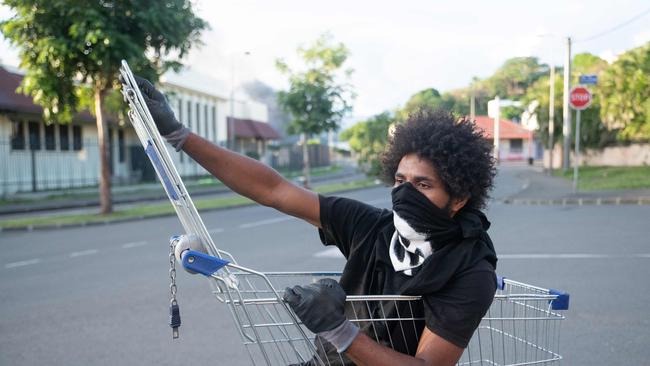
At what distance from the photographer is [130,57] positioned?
14906 millimetres

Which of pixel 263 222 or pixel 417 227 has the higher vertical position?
pixel 417 227

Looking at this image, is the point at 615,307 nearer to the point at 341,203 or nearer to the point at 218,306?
the point at 218,306

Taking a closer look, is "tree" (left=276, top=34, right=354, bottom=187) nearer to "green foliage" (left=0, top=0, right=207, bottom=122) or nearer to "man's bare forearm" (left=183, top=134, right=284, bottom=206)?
"green foliage" (left=0, top=0, right=207, bottom=122)

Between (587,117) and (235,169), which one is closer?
(235,169)

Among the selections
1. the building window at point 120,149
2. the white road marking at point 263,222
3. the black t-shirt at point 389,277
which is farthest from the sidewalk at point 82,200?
the black t-shirt at point 389,277

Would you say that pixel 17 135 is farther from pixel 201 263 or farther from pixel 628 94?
pixel 628 94

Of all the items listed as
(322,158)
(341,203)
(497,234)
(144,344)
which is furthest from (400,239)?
(322,158)

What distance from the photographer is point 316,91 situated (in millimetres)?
28297

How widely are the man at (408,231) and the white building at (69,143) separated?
15480 millimetres

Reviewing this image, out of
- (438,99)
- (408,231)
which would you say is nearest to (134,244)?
(438,99)

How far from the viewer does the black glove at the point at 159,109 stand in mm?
→ 2125

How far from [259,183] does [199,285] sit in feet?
16.4

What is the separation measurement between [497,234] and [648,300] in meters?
4.70

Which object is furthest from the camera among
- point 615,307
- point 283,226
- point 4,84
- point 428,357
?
point 4,84
